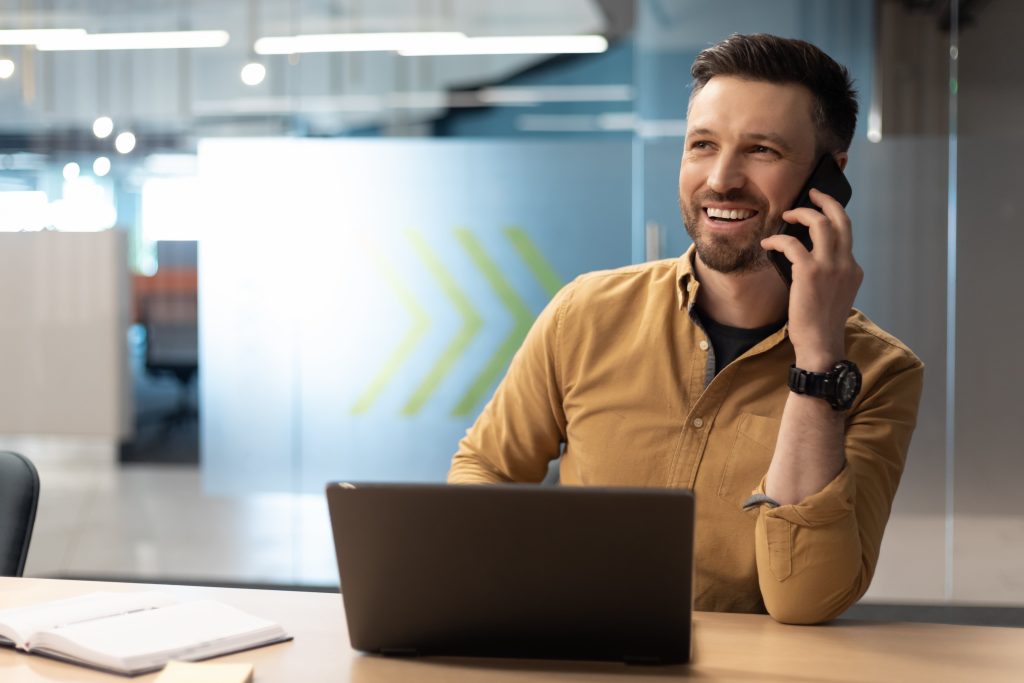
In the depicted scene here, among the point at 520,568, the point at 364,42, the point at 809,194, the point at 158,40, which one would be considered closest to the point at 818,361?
the point at 809,194

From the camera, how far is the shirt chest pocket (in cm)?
186

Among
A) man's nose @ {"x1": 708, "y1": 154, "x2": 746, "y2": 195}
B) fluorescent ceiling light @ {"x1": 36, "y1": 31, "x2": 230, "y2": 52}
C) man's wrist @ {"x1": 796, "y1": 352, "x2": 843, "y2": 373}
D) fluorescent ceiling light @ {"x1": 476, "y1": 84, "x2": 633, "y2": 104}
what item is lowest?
man's wrist @ {"x1": 796, "y1": 352, "x2": 843, "y2": 373}

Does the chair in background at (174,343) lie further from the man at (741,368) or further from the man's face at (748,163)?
the man's face at (748,163)

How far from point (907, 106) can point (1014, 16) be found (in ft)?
1.56

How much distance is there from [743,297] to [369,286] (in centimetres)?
262

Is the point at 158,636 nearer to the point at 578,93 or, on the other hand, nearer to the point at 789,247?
the point at 789,247

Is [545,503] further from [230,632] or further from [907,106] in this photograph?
[907,106]

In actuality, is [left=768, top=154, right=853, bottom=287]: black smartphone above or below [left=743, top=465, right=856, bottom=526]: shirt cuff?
above

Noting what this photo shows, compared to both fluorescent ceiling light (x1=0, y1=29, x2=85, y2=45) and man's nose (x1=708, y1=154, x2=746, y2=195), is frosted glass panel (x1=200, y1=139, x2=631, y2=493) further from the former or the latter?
man's nose (x1=708, y1=154, x2=746, y2=195)

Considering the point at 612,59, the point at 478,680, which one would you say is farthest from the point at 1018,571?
the point at 478,680

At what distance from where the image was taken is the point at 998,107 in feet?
13.3

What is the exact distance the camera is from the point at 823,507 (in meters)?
1.62

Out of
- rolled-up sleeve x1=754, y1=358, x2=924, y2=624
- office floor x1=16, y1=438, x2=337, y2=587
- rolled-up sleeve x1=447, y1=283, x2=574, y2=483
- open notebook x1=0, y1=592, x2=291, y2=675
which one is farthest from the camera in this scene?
office floor x1=16, y1=438, x2=337, y2=587

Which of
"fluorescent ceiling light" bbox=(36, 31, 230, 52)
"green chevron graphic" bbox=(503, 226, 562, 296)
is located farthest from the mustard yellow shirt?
"fluorescent ceiling light" bbox=(36, 31, 230, 52)
